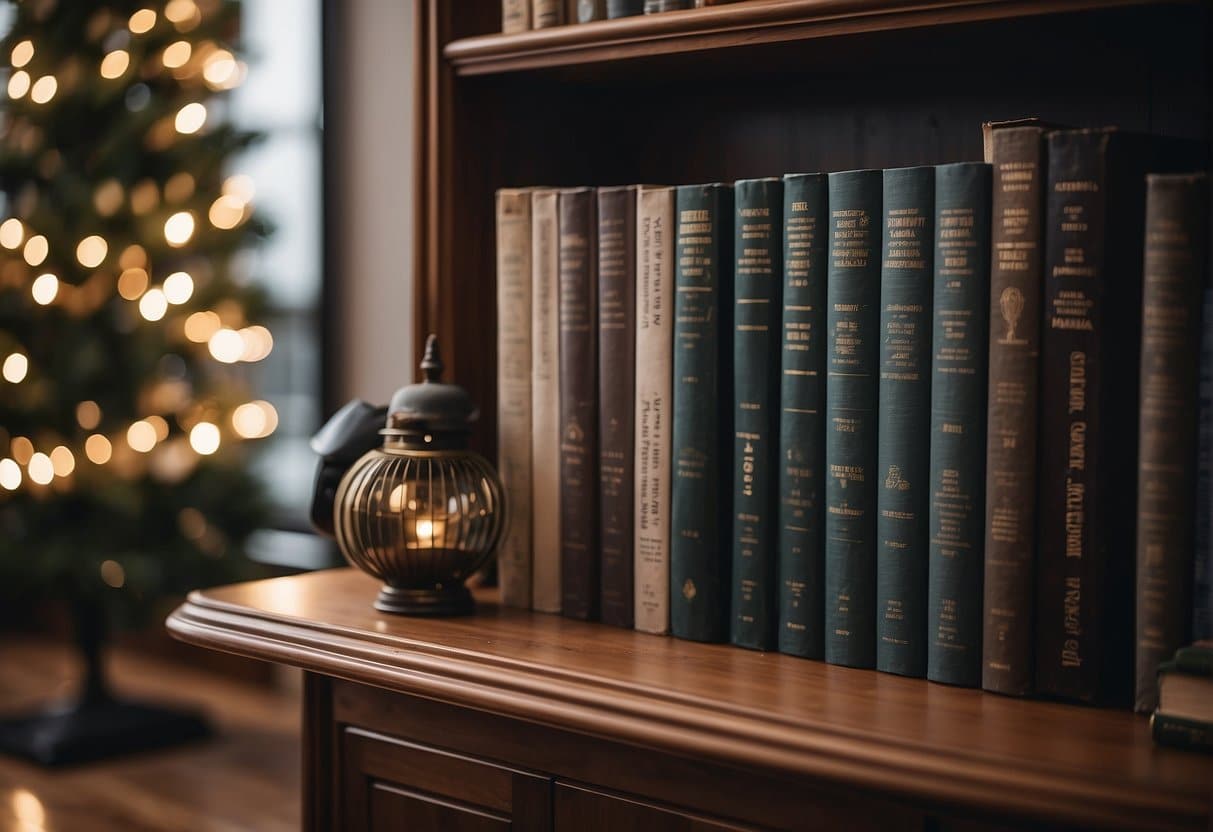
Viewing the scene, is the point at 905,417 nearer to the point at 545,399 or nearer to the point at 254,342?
the point at 545,399

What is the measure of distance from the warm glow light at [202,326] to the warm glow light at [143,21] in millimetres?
571

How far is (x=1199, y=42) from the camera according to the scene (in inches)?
34.0

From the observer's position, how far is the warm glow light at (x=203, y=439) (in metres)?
2.42

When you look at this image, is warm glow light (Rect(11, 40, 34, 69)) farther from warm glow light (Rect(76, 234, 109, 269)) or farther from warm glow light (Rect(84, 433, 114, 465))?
warm glow light (Rect(84, 433, 114, 465))

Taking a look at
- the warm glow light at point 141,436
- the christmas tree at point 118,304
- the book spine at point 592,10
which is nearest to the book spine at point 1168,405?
the book spine at point 592,10

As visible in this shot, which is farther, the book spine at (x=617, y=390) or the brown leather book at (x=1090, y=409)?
the book spine at (x=617, y=390)

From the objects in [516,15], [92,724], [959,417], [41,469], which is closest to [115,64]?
[41,469]

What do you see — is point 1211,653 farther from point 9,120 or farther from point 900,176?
point 9,120

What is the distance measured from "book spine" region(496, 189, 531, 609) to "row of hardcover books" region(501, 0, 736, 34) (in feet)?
0.49

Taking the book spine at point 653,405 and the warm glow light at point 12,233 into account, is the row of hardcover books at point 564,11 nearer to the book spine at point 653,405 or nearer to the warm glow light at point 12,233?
the book spine at point 653,405

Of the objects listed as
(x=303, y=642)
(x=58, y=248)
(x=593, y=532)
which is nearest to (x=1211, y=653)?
(x=593, y=532)

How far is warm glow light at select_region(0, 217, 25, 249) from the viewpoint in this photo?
2.32 m

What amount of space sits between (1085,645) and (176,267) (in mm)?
2467

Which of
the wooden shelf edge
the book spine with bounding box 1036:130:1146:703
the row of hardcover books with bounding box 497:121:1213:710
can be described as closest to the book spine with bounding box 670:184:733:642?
the row of hardcover books with bounding box 497:121:1213:710
